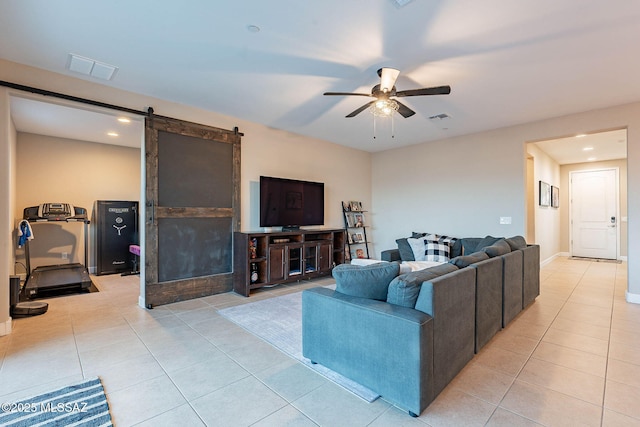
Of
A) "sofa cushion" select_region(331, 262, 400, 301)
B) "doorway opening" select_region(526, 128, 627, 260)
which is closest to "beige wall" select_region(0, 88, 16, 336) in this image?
"sofa cushion" select_region(331, 262, 400, 301)

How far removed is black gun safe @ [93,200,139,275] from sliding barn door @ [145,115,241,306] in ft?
9.29

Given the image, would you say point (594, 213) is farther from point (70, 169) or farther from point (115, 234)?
point (70, 169)

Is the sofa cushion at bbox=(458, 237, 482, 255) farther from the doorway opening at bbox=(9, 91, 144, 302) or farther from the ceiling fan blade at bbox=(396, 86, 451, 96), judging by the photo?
the doorway opening at bbox=(9, 91, 144, 302)

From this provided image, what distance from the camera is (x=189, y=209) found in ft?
13.7

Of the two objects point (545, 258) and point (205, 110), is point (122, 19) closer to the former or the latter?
point (205, 110)

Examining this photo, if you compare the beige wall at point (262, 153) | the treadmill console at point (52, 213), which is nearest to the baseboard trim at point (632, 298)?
the beige wall at point (262, 153)

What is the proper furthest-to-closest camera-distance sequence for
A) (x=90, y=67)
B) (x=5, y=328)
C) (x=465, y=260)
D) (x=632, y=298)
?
(x=632, y=298) < (x=90, y=67) < (x=5, y=328) < (x=465, y=260)

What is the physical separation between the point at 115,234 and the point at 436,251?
20.4ft

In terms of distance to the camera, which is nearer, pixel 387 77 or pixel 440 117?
pixel 387 77

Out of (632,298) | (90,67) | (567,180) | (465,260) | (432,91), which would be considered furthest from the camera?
(567,180)

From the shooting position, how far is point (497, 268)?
2.85 m

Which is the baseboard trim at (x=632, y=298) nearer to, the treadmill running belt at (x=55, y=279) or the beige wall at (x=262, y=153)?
the beige wall at (x=262, y=153)

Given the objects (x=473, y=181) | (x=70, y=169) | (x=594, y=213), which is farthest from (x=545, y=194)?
(x=70, y=169)

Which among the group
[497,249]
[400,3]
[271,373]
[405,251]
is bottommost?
[271,373]
